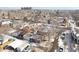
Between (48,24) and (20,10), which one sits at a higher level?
(20,10)
